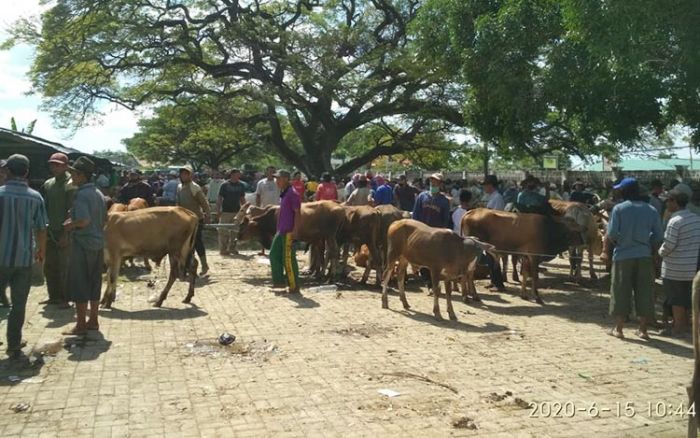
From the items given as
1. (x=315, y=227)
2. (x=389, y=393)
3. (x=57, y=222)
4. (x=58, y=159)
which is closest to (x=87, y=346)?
(x=57, y=222)

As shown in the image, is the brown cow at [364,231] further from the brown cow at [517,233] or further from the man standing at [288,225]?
the brown cow at [517,233]

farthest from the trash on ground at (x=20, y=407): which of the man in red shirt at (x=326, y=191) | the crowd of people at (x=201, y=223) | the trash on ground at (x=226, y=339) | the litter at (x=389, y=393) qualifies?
the man in red shirt at (x=326, y=191)

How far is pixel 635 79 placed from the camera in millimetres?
10477

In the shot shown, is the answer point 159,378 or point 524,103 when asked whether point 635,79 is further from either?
point 159,378

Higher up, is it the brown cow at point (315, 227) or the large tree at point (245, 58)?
the large tree at point (245, 58)

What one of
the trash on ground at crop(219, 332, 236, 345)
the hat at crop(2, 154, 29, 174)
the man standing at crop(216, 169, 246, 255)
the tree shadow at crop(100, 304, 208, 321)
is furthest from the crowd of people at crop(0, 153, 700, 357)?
the man standing at crop(216, 169, 246, 255)

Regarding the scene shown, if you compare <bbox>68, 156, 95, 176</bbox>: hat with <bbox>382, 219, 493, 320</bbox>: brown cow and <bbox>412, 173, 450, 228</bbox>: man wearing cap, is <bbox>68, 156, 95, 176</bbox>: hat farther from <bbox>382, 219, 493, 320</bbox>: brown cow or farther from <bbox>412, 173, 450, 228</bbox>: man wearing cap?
<bbox>412, 173, 450, 228</bbox>: man wearing cap

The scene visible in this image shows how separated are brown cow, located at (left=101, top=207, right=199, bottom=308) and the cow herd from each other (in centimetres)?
1

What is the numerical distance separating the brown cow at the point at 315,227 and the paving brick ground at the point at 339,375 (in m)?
2.35

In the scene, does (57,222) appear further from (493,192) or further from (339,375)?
(493,192)

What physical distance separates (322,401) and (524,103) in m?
7.85

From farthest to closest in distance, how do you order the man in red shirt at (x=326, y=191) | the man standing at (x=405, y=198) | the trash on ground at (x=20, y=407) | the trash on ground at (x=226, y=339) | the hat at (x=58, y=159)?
1. the man standing at (x=405, y=198)
2. the man in red shirt at (x=326, y=191)
3. the hat at (x=58, y=159)
4. the trash on ground at (x=226, y=339)
5. the trash on ground at (x=20, y=407)

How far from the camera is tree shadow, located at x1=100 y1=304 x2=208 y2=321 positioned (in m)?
8.76

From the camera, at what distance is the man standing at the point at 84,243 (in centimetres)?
750
